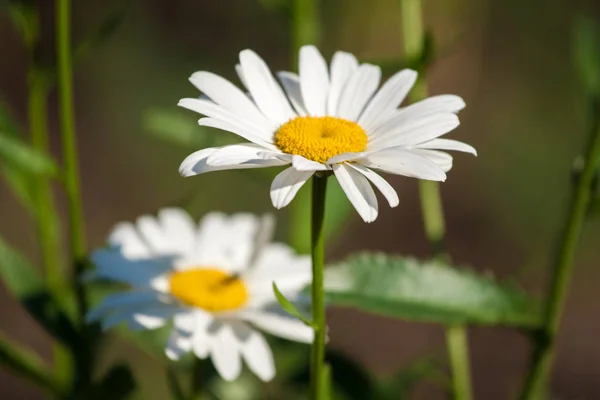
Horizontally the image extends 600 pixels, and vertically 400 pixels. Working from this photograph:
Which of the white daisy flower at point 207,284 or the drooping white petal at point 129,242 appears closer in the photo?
the white daisy flower at point 207,284

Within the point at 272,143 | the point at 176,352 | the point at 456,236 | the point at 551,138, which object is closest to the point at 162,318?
the point at 176,352

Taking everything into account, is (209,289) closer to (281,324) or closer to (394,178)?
(281,324)

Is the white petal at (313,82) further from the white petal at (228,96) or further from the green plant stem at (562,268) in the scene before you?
the green plant stem at (562,268)

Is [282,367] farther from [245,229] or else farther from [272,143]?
[272,143]

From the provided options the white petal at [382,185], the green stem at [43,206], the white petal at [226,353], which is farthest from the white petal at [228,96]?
the green stem at [43,206]

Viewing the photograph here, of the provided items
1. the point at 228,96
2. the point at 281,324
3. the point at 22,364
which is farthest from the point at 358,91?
the point at 22,364

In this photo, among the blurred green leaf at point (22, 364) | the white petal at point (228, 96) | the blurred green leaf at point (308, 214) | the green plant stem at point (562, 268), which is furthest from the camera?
the blurred green leaf at point (308, 214)

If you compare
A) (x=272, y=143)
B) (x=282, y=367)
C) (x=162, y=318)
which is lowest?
(x=282, y=367)
